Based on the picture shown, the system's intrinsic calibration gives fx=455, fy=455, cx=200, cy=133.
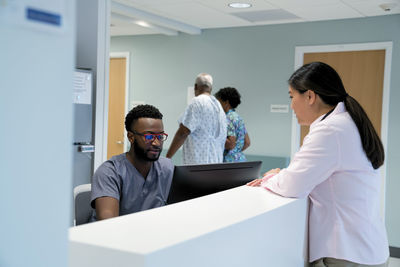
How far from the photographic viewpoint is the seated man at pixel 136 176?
5.33 ft

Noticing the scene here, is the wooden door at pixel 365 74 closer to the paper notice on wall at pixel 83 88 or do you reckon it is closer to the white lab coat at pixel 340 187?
the paper notice on wall at pixel 83 88

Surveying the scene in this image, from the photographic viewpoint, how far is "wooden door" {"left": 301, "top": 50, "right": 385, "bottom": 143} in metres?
4.12

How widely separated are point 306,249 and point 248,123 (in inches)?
135

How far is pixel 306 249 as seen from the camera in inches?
53.5

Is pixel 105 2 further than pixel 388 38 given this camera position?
No

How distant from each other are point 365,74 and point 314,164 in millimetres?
3237

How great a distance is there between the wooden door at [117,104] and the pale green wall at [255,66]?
0.17 m

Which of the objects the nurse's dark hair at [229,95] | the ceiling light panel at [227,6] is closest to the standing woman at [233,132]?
the nurse's dark hair at [229,95]

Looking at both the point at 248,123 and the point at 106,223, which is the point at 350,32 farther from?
the point at 106,223

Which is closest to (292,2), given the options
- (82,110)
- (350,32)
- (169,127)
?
(350,32)

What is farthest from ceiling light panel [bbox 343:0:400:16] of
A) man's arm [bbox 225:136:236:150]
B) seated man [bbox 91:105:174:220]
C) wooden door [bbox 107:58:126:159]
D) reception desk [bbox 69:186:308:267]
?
wooden door [bbox 107:58:126:159]

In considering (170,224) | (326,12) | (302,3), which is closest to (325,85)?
(170,224)

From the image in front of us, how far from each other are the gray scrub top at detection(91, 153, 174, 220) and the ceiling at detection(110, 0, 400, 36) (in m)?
2.16

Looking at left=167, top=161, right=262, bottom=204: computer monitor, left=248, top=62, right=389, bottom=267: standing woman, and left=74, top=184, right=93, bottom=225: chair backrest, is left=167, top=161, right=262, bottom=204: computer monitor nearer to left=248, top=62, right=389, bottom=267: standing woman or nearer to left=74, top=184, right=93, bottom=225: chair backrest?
left=248, top=62, right=389, bottom=267: standing woman
